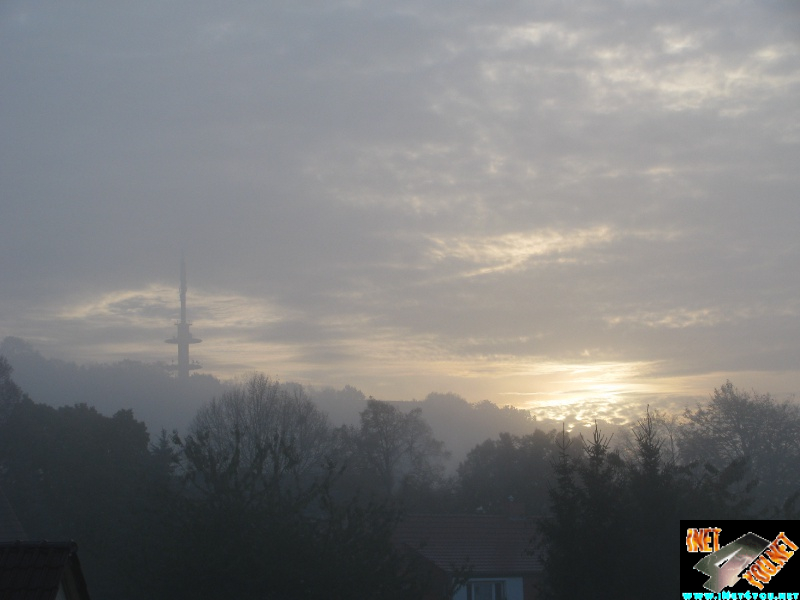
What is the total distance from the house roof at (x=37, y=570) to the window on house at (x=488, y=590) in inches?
878

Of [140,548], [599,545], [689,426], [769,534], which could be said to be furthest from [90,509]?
[689,426]

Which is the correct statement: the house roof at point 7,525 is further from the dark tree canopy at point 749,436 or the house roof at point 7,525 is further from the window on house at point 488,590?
the dark tree canopy at point 749,436

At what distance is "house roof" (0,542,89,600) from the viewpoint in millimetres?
10102

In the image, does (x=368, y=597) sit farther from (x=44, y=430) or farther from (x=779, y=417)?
(x=779, y=417)

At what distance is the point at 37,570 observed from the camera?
1031 centimetres

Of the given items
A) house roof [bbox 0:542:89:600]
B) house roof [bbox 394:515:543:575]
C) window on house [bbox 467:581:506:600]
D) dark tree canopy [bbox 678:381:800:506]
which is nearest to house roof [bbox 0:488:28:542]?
house roof [bbox 0:542:89:600]

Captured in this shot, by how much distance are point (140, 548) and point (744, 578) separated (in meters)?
10.9

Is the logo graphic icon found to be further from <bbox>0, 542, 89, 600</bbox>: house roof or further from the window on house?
the window on house

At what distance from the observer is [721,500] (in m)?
17.0

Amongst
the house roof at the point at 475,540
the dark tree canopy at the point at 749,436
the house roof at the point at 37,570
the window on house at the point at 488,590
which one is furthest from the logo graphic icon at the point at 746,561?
the dark tree canopy at the point at 749,436

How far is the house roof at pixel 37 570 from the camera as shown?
10102 mm

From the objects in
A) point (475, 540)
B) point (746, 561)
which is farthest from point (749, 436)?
point (746, 561)

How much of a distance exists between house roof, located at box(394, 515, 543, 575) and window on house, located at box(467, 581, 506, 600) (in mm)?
548

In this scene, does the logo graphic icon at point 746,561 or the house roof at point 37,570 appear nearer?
the house roof at point 37,570
